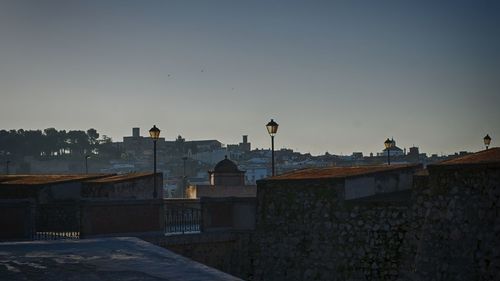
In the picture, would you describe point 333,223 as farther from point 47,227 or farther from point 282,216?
point 47,227

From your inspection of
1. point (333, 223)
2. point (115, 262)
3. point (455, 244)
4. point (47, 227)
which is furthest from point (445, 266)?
point (47, 227)

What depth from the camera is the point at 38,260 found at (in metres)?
5.54

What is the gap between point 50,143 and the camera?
13925 cm

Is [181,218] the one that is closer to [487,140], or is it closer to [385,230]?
[385,230]

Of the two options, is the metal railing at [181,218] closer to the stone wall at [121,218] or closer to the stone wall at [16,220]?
the stone wall at [121,218]

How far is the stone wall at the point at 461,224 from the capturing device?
1125cm

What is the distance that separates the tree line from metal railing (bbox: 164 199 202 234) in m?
108

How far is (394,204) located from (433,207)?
102 inches

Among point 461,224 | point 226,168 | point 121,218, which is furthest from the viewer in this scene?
point 226,168

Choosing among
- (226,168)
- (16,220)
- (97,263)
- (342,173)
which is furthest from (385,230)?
(226,168)

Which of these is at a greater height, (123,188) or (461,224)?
(123,188)

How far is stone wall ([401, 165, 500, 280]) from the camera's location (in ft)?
36.9

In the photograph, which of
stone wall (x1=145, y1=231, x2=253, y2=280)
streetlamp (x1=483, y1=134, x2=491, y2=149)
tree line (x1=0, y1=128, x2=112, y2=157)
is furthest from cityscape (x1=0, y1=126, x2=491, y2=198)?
stone wall (x1=145, y1=231, x2=253, y2=280)

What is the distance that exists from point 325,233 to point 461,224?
5364 mm
